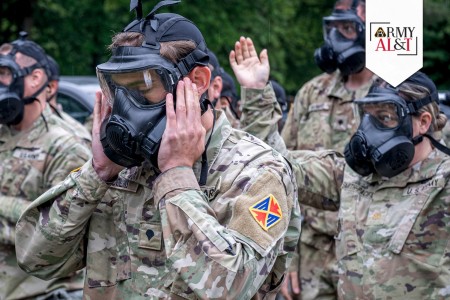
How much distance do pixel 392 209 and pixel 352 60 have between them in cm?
233

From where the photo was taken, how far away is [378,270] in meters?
5.44

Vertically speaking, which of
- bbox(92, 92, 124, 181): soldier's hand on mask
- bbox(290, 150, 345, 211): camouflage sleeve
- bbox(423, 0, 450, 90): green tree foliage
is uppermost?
bbox(92, 92, 124, 181): soldier's hand on mask

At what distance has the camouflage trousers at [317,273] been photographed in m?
7.49

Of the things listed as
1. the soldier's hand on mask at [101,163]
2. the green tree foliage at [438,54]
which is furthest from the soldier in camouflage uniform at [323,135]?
the green tree foliage at [438,54]

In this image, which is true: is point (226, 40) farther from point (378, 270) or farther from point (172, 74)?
point (172, 74)

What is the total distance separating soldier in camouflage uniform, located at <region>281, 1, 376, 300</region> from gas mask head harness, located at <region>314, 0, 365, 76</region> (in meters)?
0.04

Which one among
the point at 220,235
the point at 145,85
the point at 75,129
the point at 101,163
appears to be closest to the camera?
the point at 220,235

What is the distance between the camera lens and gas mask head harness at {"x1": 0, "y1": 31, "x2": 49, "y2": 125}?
6344mm

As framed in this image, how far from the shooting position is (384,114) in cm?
566

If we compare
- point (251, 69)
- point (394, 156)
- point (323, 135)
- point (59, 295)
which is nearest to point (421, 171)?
point (394, 156)

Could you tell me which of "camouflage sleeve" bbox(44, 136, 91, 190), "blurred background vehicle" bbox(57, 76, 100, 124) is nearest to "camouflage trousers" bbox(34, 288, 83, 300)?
"camouflage sleeve" bbox(44, 136, 91, 190)

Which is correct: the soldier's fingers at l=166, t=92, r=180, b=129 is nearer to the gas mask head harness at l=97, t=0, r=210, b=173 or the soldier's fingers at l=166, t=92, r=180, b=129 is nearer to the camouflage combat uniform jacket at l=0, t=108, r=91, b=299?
the gas mask head harness at l=97, t=0, r=210, b=173

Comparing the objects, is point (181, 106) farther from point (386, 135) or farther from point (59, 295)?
point (59, 295)

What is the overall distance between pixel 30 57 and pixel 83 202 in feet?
10.1
